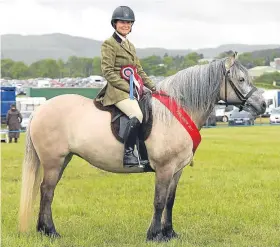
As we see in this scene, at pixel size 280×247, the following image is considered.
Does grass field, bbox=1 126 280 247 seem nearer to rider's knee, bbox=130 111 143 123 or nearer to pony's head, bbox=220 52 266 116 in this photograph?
rider's knee, bbox=130 111 143 123

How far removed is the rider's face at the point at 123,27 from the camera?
7.07 m

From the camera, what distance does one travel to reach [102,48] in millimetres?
7066

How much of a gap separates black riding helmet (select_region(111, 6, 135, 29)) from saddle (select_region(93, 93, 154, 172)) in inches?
38.8

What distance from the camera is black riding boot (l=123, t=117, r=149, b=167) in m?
6.89

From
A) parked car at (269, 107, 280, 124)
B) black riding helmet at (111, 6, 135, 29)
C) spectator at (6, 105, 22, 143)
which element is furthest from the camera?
parked car at (269, 107, 280, 124)

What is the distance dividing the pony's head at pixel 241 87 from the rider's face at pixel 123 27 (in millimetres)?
1299

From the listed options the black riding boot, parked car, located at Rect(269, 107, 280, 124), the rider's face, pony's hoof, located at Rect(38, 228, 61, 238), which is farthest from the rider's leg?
parked car, located at Rect(269, 107, 280, 124)

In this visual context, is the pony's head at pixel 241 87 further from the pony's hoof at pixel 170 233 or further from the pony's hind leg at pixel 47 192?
the pony's hind leg at pixel 47 192

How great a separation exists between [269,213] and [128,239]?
259cm

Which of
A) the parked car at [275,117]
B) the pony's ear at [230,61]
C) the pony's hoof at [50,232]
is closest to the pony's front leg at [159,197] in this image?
the pony's hoof at [50,232]

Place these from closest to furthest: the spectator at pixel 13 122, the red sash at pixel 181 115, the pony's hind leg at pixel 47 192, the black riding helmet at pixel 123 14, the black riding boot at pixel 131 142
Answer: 1. the black riding boot at pixel 131 142
2. the black riding helmet at pixel 123 14
3. the red sash at pixel 181 115
4. the pony's hind leg at pixel 47 192
5. the spectator at pixel 13 122

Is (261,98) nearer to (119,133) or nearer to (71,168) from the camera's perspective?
(119,133)

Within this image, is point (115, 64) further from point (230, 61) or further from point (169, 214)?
point (169, 214)

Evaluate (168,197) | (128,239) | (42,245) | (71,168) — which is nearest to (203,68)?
(168,197)
